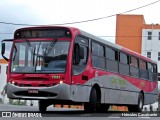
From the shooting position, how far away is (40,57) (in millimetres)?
15906

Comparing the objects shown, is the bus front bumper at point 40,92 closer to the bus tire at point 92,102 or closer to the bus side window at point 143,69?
the bus tire at point 92,102

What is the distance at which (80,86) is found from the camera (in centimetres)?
1616

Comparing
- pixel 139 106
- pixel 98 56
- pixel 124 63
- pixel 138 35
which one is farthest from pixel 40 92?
pixel 138 35

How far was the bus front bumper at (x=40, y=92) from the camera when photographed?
15.3 m

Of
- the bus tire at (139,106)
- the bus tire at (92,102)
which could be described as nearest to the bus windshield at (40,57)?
the bus tire at (92,102)

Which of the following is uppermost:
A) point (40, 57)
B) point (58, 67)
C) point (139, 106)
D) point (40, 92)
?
point (40, 57)

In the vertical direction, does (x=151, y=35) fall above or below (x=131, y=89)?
above

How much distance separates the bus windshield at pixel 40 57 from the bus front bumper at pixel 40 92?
607 millimetres

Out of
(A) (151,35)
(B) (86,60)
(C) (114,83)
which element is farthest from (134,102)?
(A) (151,35)

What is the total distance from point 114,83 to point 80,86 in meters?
4.03

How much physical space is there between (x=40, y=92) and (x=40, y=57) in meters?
1.28

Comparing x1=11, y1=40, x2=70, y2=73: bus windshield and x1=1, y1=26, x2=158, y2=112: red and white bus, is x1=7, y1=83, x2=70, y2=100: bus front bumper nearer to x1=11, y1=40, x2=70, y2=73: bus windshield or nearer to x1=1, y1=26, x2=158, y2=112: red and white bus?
x1=1, y1=26, x2=158, y2=112: red and white bus

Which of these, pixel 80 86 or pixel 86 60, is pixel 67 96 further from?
pixel 86 60

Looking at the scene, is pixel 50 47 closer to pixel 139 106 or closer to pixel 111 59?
pixel 111 59
